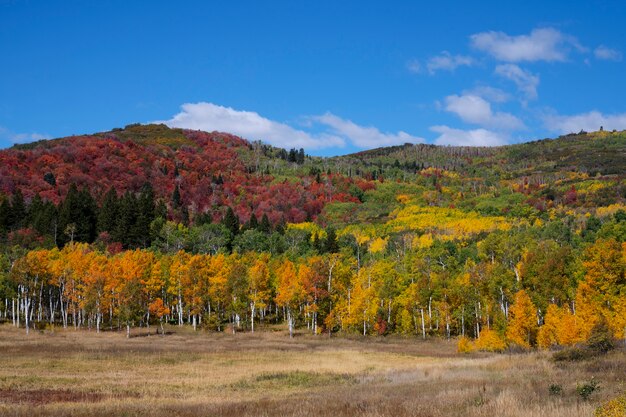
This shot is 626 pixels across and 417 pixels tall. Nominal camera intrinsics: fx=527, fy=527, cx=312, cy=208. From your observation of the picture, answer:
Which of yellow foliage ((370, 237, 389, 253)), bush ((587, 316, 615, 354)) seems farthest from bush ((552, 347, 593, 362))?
yellow foliage ((370, 237, 389, 253))

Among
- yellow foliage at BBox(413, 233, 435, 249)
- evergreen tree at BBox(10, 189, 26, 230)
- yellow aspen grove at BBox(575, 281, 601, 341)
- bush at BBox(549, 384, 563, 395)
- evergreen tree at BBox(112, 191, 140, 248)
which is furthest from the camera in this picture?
yellow foliage at BBox(413, 233, 435, 249)

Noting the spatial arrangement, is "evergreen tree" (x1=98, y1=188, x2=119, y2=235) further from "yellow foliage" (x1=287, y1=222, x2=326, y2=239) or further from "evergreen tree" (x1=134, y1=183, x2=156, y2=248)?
"yellow foliage" (x1=287, y1=222, x2=326, y2=239)

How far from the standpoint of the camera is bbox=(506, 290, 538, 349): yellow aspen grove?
178 ft

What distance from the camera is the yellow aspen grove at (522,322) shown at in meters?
54.2

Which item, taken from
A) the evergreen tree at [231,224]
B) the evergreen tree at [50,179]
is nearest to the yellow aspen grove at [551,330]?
the evergreen tree at [231,224]

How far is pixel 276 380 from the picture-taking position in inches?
1325

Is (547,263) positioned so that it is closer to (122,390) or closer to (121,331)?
(122,390)

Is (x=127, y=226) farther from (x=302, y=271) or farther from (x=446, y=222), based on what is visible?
(x=446, y=222)

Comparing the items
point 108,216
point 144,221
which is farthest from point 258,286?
point 108,216

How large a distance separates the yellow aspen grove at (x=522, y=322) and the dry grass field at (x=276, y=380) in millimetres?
6580

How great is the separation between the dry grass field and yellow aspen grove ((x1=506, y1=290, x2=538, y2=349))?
6.58 meters

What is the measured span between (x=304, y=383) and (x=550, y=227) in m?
102

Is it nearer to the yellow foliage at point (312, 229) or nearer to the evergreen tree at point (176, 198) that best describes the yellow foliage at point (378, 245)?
the yellow foliage at point (312, 229)

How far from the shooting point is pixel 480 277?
67188 mm
